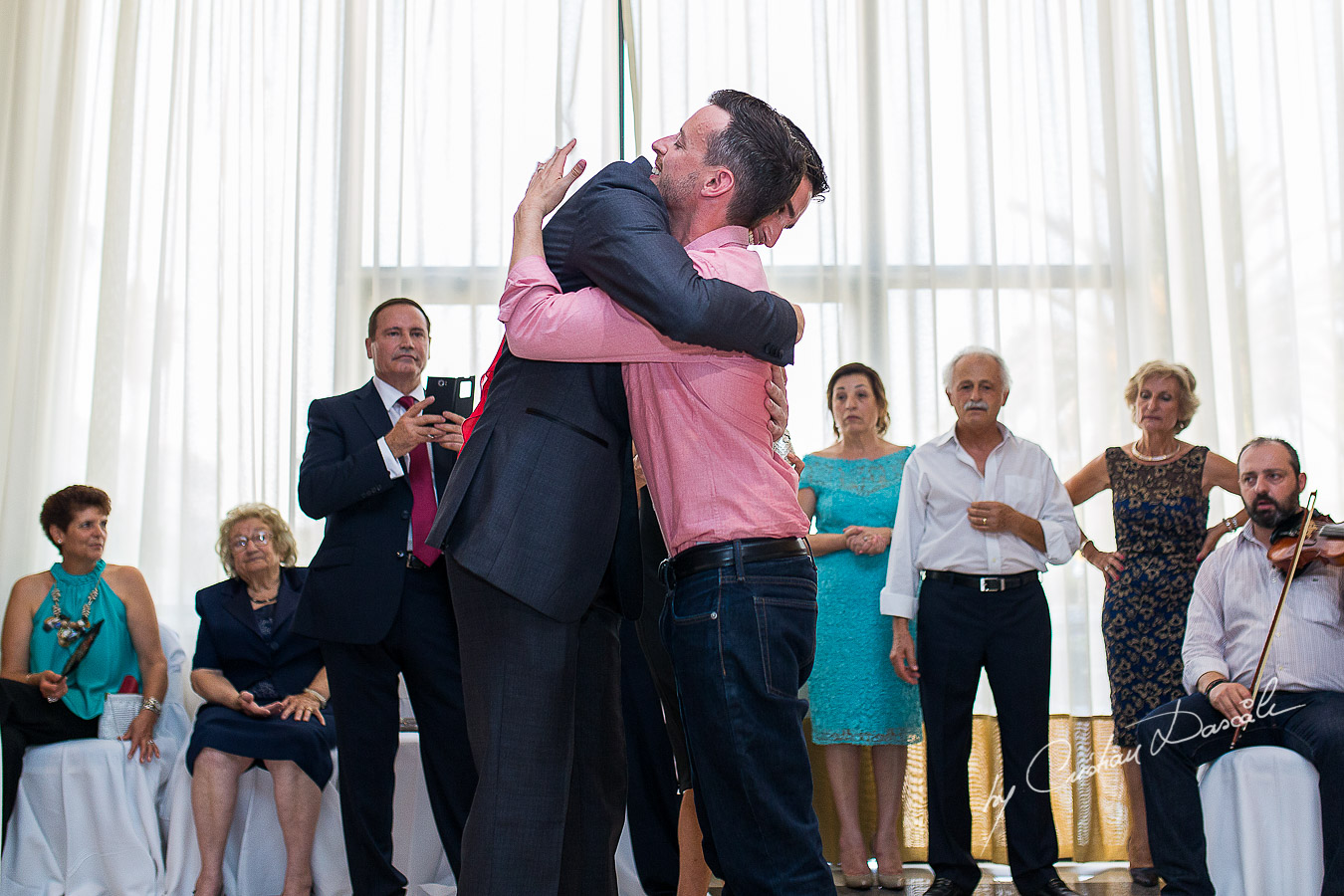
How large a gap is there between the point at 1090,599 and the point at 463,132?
3063mm

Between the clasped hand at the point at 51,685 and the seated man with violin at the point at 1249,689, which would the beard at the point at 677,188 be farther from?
the clasped hand at the point at 51,685

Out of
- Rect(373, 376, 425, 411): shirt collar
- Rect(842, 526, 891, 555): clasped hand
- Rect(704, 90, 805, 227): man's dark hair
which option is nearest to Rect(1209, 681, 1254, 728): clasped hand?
Rect(842, 526, 891, 555): clasped hand

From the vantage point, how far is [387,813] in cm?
284

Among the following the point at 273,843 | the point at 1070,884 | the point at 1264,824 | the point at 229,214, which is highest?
the point at 229,214

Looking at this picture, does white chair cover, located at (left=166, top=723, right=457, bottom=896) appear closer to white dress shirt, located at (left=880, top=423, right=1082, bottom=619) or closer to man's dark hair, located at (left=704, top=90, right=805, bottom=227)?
white dress shirt, located at (left=880, top=423, right=1082, bottom=619)

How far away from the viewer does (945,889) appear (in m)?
3.26

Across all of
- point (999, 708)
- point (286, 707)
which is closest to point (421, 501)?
point (286, 707)

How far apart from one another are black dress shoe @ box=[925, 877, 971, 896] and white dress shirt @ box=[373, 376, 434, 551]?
178 cm

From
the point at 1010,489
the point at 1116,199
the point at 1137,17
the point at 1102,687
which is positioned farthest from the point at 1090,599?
Answer: the point at 1137,17

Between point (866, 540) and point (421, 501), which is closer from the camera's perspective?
point (421, 501)

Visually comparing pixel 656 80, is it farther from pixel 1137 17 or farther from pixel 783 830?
pixel 783 830

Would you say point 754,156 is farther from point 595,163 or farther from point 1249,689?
point 595,163

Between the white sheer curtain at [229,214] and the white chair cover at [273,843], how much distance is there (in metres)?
1.15

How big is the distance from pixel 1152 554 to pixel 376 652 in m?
2.43
